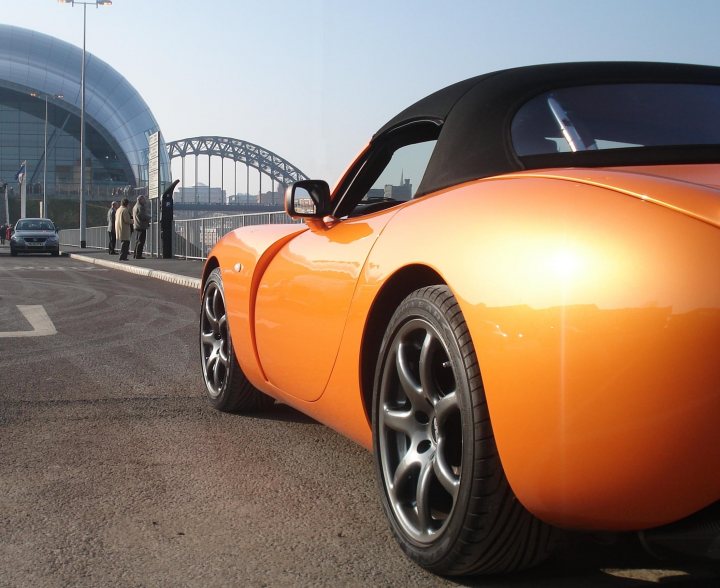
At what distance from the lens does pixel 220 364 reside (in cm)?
486

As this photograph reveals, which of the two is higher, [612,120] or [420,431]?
[612,120]

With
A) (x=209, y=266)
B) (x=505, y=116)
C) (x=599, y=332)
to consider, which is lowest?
(x=209, y=266)

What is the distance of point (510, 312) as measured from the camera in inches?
87.0

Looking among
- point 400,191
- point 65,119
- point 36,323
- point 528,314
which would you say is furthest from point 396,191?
point 65,119

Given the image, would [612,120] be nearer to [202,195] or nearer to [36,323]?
[36,323]

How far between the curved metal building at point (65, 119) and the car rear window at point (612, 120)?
270 feet

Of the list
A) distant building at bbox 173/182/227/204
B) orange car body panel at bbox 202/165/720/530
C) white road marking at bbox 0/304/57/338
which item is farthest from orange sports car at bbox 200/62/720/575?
distant building at bbox 173/182/227/204

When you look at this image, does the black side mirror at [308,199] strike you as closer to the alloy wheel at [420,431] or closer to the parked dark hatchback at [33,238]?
the alloy wheel at [420,431]

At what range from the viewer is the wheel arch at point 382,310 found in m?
2.78

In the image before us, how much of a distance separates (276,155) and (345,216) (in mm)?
118782

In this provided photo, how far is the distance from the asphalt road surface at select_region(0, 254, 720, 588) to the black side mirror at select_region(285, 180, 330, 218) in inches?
37.0

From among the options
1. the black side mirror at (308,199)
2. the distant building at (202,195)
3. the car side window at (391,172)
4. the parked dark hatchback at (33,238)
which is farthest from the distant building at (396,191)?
the distant building at (202,195)

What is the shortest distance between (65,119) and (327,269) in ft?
296

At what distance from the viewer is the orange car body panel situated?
1.93 meters
